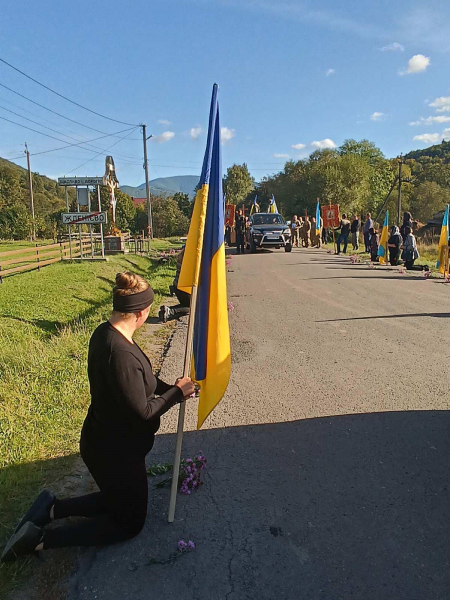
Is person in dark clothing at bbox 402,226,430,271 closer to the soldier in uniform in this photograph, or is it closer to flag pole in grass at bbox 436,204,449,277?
flag pole in grass at bbox 436,204,449,277

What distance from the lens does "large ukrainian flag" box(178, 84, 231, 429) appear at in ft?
10.9

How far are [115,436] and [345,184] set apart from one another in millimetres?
63166

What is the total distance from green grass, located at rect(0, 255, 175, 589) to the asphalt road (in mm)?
796

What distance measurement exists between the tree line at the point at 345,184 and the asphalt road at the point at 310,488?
45.5m

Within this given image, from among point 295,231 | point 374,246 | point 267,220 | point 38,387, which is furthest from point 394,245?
point 38,387

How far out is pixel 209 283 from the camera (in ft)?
11.0

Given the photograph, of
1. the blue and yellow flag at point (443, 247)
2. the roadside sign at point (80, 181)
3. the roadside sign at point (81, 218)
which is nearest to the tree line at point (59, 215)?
the roadside sign at point (80, 181)

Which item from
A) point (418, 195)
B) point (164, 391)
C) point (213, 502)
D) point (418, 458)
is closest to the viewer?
point (164, 391)

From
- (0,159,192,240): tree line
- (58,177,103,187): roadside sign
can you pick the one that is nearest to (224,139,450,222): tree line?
(0,159,192,240): tree line

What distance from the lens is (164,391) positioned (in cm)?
302

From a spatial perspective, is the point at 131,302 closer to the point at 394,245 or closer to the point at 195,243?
the point at 195,243

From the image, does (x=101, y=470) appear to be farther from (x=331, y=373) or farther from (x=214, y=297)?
(x=331, y=373)

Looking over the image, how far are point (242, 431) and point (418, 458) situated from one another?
1.50 m

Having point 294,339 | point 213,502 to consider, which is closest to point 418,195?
point 294,339
